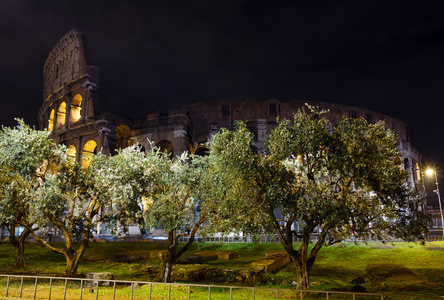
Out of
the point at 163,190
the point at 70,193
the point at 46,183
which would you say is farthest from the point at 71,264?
the point at 163,190

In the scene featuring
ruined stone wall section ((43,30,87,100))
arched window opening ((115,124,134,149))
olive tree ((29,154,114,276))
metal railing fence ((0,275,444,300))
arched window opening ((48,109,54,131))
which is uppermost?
ruined stone wall section ((43,30,87,100))

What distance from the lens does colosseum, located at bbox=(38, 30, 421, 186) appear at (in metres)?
47.9

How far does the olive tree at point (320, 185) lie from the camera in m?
12.6

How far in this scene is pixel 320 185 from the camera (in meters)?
13.4

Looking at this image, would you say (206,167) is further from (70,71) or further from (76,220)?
(70,71)

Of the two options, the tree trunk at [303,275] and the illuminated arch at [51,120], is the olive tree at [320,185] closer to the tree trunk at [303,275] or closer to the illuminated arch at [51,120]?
the tree trunk at [303,275]

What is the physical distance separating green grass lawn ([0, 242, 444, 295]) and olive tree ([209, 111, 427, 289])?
3383mm

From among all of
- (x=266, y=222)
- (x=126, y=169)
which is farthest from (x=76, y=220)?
(x=266, y=222)

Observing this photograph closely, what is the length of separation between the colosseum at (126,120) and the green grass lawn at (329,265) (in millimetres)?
19804

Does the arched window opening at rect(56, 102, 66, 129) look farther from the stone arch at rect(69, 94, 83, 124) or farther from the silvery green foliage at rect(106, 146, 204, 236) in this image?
the silvery green foliage at rect(106, 146, 204, 236)

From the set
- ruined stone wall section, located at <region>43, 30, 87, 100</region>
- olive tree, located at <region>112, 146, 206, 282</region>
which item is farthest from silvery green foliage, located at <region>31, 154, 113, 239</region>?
ruined stone wall section, located at <region>43, 30, 87, 100</region>

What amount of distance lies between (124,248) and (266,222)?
20267mm

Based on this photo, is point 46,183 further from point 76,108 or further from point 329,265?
point 76,108

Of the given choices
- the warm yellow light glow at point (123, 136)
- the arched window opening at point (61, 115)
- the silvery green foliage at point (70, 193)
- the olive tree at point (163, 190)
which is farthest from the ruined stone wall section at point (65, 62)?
the olive tree at point (163, 190)
